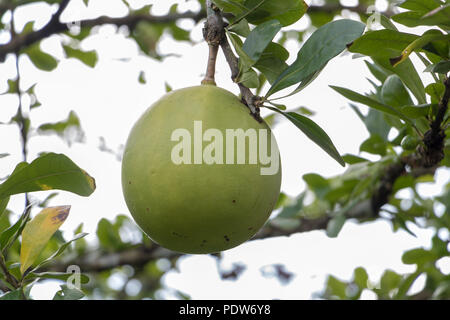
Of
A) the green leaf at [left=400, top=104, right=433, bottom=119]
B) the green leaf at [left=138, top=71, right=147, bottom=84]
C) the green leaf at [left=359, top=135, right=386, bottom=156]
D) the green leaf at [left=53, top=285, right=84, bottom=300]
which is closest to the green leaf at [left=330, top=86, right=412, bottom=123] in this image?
the green leaf at [left=400, top=104, right=433, bottom=119]

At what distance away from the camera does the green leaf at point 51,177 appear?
0.97 meters

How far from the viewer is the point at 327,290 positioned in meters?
2.12

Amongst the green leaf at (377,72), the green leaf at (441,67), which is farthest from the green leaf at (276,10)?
the green leaf at (377,72)

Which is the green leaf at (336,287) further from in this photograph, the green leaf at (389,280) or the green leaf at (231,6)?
the green leaf at (231,6)

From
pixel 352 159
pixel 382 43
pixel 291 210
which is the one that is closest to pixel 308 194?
pixel 291 210

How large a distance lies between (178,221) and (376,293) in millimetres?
1279

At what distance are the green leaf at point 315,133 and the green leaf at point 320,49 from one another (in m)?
0.06

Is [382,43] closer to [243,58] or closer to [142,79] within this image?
[243,58]

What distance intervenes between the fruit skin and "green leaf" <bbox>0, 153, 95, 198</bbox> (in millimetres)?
86

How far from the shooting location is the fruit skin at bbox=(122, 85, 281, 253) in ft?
2.82

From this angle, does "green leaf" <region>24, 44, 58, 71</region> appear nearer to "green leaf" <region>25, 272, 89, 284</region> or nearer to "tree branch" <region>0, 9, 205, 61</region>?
"tree branch" <region>0, 9, 205, 61</region>
